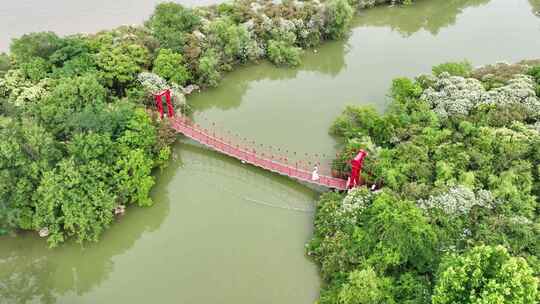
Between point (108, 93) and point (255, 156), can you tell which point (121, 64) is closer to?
point (108, 93)

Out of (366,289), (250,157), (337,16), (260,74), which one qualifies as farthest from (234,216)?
(337,16)

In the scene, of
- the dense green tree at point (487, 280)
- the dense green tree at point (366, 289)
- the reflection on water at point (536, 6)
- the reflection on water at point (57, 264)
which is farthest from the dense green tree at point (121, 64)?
the reflection on water at point (536, 6)

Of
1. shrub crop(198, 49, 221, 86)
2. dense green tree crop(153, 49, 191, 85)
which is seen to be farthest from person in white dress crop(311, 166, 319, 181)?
dense green tree crop(153, 49, 191, 85)

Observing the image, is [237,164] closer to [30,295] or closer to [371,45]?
[30,295]

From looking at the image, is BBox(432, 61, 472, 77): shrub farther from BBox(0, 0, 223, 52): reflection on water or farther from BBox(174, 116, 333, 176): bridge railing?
BBox(0, 0, 223, 52): reflection on water

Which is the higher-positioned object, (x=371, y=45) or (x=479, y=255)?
(x=371, y=45)

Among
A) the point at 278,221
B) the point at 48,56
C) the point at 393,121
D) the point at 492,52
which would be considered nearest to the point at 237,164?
the point at 278,221

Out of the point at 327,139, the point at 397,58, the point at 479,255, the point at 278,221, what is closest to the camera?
the point at 479,255
